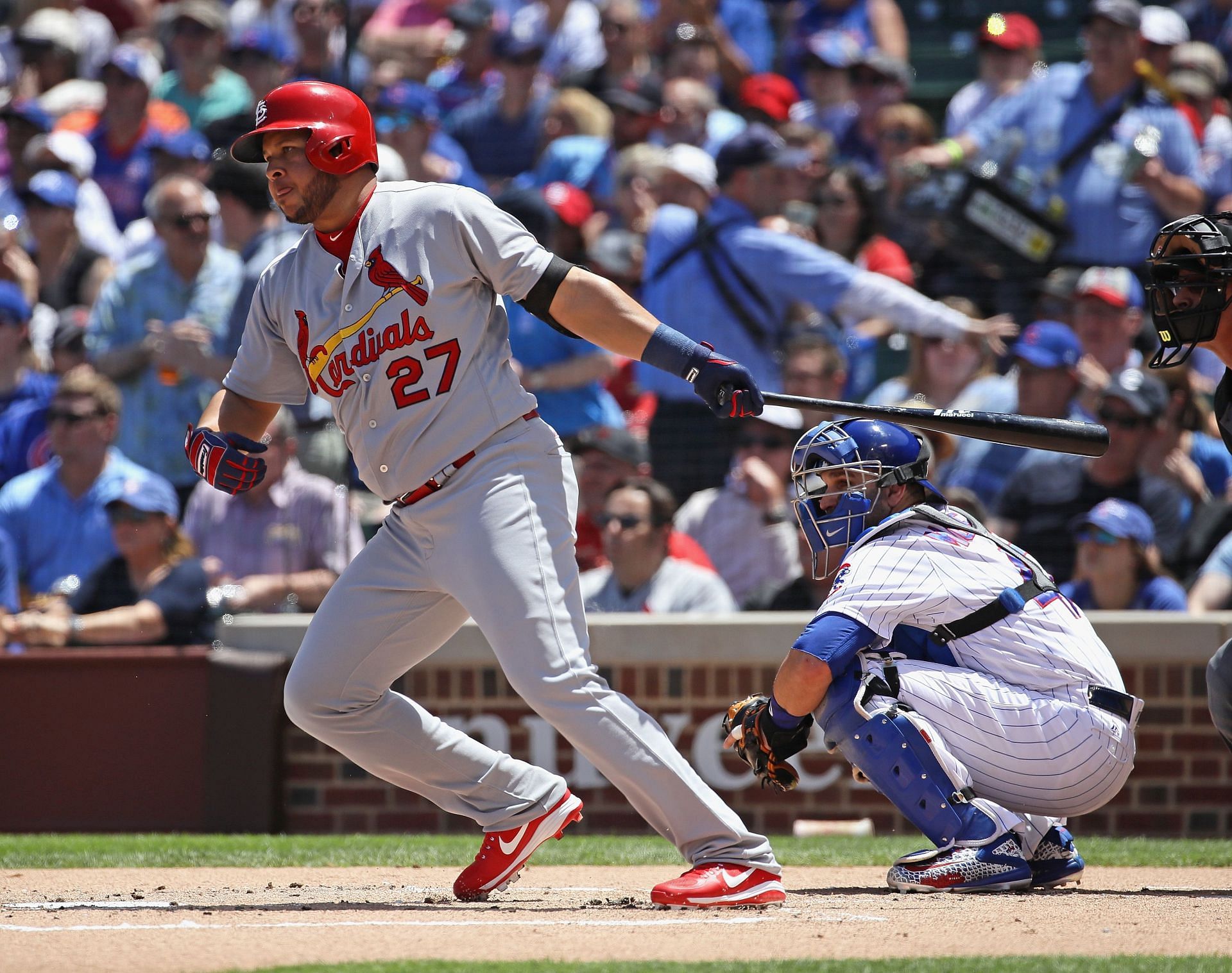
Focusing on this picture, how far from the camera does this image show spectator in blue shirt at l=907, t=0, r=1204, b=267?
8.35 metres

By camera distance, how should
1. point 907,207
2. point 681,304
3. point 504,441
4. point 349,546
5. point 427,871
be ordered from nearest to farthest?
point 504,441
point 427,871
point 349,546
point 681,304
point 907,207

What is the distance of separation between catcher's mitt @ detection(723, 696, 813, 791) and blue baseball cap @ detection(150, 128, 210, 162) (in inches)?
254

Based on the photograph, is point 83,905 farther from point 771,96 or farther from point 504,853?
point 771,96

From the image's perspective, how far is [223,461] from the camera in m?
4.23

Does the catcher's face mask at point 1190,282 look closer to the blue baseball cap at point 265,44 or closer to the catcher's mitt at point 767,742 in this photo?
the catcher's mitt at point 767,742

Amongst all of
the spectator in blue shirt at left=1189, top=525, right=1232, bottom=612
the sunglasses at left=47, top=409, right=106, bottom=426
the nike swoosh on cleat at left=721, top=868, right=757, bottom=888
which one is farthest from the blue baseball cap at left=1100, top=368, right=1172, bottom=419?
the sunglasses at left=47, top=409, right=106, bottom=426

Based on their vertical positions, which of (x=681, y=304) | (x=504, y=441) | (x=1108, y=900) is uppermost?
(x=681, y=304)

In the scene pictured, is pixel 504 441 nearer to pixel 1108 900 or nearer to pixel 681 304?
pixel 1108 900

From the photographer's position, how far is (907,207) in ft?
28.3

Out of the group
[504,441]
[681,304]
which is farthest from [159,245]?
[504,441]

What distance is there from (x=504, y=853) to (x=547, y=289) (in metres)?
1.40

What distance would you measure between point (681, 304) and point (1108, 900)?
422cm

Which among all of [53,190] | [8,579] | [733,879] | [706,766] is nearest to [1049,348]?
[706,766]

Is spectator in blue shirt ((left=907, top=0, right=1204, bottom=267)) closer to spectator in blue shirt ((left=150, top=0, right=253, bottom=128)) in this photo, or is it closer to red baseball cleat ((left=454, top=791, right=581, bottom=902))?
spectator in blue shirt ((left=150, top=0, right=253, bottom=128))
